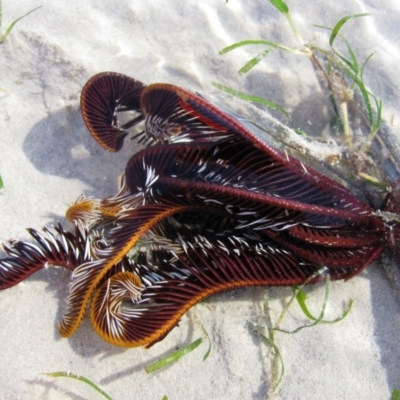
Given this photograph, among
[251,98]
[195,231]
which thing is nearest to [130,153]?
[195,231]

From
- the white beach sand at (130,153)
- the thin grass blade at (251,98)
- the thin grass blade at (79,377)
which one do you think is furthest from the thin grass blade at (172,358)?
the thin grass blade at (251,98)

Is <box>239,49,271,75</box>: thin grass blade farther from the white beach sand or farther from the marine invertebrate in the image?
the marine invertebrate

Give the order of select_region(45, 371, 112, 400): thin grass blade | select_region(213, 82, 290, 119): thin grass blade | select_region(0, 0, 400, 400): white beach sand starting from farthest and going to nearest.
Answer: select_region(213, 82, 290, 119): thin grass blade < select_region(0, 0, 400, 400): white beach sand < select_region(45, 371, 112, 400): thin grass blade

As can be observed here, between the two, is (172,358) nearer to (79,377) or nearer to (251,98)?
(79,377)

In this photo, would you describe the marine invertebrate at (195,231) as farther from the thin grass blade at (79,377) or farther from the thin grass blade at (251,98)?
the thin grass blade at (251,98)

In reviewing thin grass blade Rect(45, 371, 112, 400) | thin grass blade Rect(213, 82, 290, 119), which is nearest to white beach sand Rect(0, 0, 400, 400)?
thin grass blade Rect(45, 371, 112, 400)

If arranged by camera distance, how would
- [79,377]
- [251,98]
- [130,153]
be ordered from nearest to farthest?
1. [79,377]
2. [251,98]
3. [130,153]
